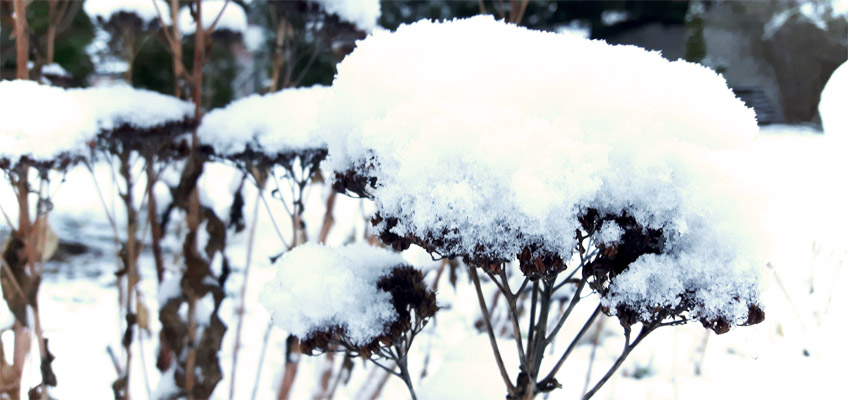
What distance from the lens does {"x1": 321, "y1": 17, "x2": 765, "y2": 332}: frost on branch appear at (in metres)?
0.59

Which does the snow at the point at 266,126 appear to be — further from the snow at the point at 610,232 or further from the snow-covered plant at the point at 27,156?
the snow at the point at 610,232

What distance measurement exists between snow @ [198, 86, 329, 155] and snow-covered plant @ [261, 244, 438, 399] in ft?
1.11

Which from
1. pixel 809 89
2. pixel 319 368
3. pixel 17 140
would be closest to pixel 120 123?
pixel 17 140

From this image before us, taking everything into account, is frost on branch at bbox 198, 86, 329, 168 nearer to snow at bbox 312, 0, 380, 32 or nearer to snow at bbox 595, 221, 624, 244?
snow at bbox 312, 0, 380, 32

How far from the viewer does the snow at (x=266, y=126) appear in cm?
113

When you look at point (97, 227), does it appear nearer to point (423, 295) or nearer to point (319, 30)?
point (319, 30)

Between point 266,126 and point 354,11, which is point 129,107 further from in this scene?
point 354,11

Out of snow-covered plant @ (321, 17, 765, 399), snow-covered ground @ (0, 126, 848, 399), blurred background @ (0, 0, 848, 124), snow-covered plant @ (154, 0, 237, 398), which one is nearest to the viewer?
snow-covered plant @ (321, 17, 765, 399)

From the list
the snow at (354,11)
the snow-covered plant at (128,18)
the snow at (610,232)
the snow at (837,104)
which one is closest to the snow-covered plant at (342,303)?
the snow at (610,232)

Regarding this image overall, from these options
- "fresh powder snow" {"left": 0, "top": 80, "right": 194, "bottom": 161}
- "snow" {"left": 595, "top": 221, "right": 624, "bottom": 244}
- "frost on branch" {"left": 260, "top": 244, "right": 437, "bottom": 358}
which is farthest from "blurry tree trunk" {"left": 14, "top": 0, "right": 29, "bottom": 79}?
"snow" {"left": 595, "top": 221, "right": 624, "bottom": 244}

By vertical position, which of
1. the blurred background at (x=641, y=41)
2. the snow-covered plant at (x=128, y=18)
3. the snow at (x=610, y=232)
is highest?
the blurred background at (x=641, y=41)

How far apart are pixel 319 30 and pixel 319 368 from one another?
3.42 feet

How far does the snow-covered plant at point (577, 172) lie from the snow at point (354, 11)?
0.75 m

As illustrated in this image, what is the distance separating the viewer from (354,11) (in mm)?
1406
